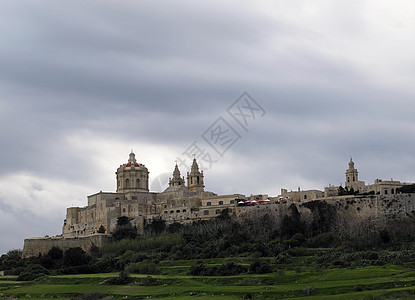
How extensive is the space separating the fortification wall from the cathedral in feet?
9.00

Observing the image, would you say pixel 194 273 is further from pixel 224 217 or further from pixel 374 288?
pixel 224 217

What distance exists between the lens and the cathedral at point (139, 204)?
88.0 m

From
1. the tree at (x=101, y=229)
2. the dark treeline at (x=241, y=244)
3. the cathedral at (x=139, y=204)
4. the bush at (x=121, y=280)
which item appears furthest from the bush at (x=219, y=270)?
the tree at (x=101, y=229)

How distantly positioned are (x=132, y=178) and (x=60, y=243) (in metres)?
14.7

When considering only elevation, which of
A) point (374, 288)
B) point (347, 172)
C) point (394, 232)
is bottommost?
point (374, 288)

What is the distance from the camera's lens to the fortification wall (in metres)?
85.3

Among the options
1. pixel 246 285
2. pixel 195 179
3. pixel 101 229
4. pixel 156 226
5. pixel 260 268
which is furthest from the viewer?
pixel 195 179

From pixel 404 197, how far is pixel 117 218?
34.2m

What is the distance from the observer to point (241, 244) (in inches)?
2815

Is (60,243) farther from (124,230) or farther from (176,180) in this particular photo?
(176,180)

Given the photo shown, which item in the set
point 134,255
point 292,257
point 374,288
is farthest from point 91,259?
point 374,288

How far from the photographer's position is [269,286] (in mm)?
49000

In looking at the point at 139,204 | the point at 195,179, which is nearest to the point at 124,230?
the point at 139,204

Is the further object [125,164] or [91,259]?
[125,164]
